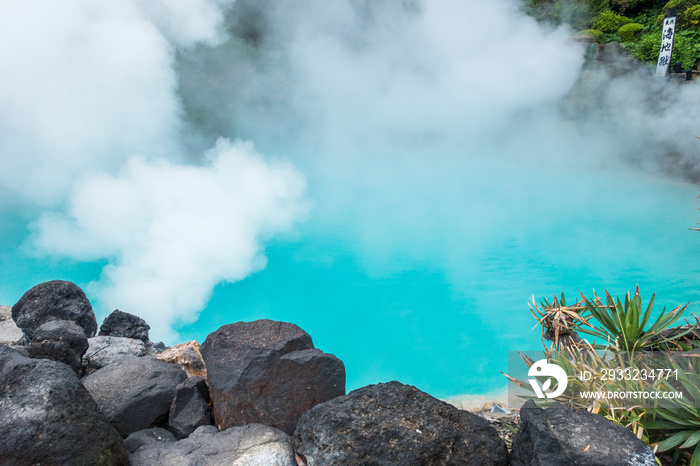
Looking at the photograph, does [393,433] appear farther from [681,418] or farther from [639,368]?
[639,368]

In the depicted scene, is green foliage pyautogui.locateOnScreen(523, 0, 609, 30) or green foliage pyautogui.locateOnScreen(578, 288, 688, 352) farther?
green foliage pyautogui.locateOnScreen(523, 0, 609, 30)

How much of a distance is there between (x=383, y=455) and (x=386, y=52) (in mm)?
16904

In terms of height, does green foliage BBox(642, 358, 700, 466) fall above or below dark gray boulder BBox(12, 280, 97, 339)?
below

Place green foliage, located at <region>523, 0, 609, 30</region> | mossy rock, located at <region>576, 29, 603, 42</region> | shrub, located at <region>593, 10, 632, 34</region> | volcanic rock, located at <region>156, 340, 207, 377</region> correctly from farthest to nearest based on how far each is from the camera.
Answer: green foliage, located at <region>523, 0, 609, 30</region> → shrub, located at <region>593, 10, 632, 34</region> → mossy rock, located at <region>576, 29, 603, 42</region> → volcanic rock, located at <region>156, 340, 207, 377</region>

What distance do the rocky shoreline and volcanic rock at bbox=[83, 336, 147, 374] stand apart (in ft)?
1.40

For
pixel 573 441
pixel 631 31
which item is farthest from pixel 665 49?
pixel 573 441

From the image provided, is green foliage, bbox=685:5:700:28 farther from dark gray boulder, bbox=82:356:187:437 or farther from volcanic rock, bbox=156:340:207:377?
dark gray boulder, bbox=82:356:187:437

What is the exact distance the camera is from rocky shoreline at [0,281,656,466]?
2.12 metres

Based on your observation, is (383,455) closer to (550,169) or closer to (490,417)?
(490,417)

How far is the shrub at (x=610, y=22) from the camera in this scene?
1579cm

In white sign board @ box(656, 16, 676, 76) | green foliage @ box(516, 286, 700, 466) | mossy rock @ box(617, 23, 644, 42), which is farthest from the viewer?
mossy rock @ box(617, 23, 644, 42)

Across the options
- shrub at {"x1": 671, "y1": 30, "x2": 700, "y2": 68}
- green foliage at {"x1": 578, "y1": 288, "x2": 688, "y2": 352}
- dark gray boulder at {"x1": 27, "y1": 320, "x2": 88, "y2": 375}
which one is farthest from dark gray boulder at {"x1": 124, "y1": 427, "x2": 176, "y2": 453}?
shrub at {"x1": 671, "y1": 30, "x2": 700, "y2": 68}

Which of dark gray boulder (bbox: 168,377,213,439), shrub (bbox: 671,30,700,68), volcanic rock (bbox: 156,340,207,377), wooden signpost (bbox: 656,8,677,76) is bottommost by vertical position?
Result: dark gray boulder (bbox: 168,377,213,439)

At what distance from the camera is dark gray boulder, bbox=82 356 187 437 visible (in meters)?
2.94
